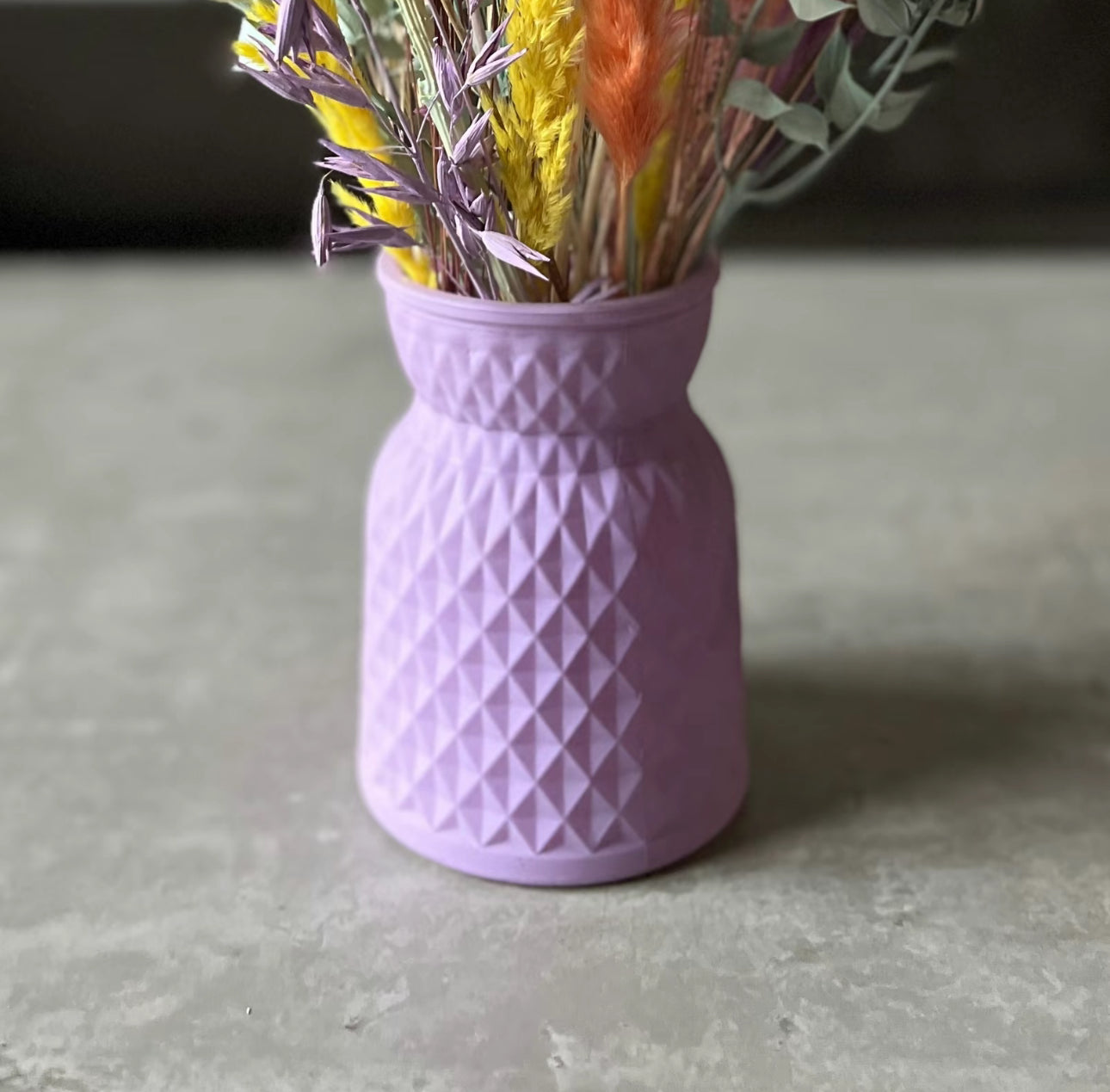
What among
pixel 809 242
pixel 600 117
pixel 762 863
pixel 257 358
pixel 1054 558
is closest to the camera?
pixel 600 117

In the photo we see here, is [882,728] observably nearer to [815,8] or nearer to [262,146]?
[815,8]

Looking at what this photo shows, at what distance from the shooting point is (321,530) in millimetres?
858

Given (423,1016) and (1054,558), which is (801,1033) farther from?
(1054,558)

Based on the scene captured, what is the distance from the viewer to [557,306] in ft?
1.71

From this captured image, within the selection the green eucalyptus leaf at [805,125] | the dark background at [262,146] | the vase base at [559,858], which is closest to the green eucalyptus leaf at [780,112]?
the green eucalyptus leaf at [805,125]

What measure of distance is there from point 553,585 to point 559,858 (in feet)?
0.35

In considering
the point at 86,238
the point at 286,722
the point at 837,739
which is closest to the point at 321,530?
the point at 286,722

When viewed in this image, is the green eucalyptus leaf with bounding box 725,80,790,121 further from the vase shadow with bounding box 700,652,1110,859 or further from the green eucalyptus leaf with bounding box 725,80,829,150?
the vase shadow with bounding box 700,652,1110,859

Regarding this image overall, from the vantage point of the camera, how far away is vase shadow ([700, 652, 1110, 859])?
0.64 meters

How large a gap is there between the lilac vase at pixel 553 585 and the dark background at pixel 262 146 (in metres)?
0.86

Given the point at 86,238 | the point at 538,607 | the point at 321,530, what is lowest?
the point at 86,238

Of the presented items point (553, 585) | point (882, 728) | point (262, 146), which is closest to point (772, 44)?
point (553, 585)

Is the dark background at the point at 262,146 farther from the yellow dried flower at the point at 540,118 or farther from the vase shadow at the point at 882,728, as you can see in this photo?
the yellow dried flower at the point at 540,118

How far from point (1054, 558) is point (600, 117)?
0.44 meters
